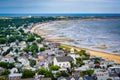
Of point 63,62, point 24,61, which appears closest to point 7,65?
point 24,61

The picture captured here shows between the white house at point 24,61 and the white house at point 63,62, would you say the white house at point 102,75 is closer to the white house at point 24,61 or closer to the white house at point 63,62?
the white house at point 63,62

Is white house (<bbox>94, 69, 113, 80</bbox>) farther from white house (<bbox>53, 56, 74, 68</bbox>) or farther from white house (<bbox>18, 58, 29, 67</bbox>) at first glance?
white house (<bbox>18, 58, 29, 67</bbox>)

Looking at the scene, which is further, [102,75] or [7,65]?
[7,65]

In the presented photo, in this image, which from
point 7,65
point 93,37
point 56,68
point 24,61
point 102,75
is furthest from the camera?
point 93,37

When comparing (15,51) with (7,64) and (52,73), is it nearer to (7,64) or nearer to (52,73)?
(7,64)

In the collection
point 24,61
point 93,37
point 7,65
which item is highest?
point 7,65

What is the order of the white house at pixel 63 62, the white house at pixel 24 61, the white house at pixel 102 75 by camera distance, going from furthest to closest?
the white house at pixel 24 61 → the white house at pixel 63 62 → the white house at pixel 102 75

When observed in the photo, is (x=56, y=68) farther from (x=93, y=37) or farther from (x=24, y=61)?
(x=93, y=37)

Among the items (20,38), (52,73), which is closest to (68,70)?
(52,73)

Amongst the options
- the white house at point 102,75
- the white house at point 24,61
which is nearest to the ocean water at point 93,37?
the white house at point 24,61

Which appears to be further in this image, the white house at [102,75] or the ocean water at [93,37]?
the ocean water at [93,37]

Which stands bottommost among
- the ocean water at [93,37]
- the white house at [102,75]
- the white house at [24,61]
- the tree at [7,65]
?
the ocean water at [93,37]

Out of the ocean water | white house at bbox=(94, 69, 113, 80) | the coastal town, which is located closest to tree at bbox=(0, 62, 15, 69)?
the coastal town
